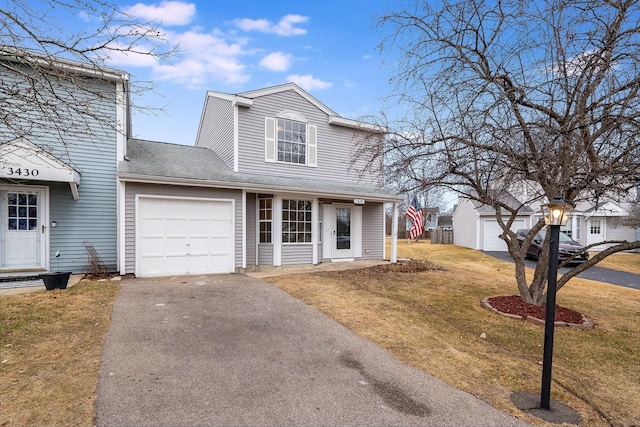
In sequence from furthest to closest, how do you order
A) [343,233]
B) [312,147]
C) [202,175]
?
[343,233], [312,147], [202,175]

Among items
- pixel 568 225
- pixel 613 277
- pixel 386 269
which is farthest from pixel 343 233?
pixel 568 225

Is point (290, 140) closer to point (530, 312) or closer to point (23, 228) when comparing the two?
point (23, 228)

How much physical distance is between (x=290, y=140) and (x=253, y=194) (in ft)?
8.28

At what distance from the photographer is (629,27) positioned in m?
4.99

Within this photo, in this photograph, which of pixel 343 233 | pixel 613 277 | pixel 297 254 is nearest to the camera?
pixel 297 254

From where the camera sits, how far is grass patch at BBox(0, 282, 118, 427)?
8.87ft

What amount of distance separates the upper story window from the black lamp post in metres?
8.96

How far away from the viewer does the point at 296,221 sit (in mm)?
10906

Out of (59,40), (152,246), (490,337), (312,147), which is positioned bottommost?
(490,337)

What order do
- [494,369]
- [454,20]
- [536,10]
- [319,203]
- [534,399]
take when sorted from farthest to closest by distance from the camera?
[319,203] < [454,20] < [536,10] < [494,369] < [534,399]

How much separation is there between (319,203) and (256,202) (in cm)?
228

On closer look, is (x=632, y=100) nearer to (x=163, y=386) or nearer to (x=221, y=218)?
(x=163, y=386)

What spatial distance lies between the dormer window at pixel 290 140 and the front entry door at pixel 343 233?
207cm

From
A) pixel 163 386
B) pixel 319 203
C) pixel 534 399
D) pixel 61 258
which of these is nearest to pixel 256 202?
pixel 319 203
